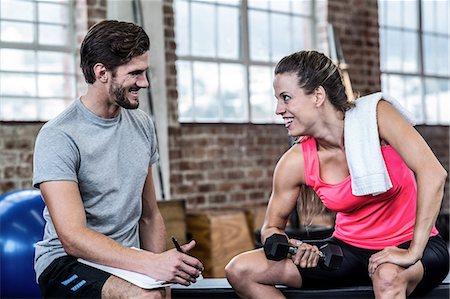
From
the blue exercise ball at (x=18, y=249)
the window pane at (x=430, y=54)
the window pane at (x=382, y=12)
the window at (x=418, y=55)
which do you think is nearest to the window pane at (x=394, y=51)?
the window at (x=418, y=55)

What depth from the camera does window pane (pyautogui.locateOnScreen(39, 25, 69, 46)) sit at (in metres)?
4.55

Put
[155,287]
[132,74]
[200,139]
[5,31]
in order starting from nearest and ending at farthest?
[155,287]
[132,74]
[5,31]
[200,139]

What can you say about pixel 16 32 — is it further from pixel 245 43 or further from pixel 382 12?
pixel 382 12

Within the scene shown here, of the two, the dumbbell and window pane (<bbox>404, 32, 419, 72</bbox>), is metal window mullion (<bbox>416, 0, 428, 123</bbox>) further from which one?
the dumbbell

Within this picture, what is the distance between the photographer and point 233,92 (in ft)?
18.4

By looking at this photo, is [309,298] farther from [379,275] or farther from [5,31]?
[5,31]

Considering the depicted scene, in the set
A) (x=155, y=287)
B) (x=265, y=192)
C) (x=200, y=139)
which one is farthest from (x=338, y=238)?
(x=265, y=192)

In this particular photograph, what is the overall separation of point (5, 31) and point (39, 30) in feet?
0.75

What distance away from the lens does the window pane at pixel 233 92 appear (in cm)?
554

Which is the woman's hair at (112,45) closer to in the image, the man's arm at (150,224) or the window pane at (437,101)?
the man's arm at (150,224)

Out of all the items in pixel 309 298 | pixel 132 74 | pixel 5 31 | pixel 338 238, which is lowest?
pixel 309 298

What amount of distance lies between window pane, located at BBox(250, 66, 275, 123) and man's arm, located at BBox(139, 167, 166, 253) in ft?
10.5

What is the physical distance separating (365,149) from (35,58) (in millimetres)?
2719

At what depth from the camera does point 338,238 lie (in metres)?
2.50
